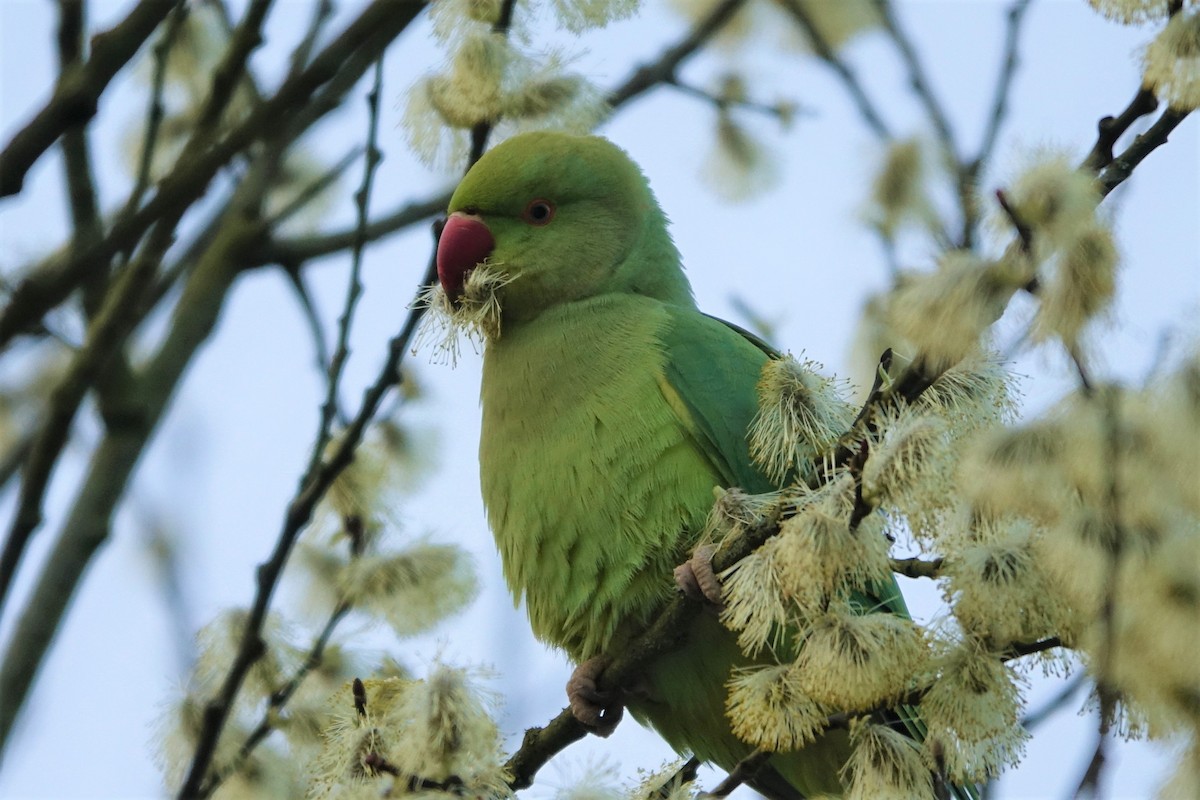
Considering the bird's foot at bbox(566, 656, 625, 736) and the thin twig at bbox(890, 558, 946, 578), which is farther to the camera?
the bird's foot at bbox(566, 656, 625, 736)

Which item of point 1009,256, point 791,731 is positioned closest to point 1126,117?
point 1009,256

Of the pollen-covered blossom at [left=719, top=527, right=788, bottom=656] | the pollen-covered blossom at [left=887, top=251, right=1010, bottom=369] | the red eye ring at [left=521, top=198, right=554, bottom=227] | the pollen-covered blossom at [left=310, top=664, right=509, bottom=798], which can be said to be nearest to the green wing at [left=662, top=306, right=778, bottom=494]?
the red eye ring at [left=521, top=198, right=554, bottom=227]

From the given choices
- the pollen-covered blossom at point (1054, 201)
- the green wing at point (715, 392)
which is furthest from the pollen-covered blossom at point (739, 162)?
the pollen-covered blossom at point (1054, 201)

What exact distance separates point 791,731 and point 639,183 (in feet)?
7.32

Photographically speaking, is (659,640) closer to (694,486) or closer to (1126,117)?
(694,486)

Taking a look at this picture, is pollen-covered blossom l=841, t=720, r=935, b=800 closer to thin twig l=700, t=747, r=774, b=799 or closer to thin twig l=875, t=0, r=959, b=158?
thin twig l=700, t=747, r=774, b=799

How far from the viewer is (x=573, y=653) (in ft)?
11.9

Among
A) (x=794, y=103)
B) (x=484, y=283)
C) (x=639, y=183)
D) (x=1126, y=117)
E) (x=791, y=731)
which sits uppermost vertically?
(x=794, y=103)

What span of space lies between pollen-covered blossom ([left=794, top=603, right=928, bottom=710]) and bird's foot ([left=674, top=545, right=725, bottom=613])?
1.69 feet

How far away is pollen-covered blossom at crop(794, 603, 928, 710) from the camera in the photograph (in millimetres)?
2236

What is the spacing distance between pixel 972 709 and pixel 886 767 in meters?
0.25

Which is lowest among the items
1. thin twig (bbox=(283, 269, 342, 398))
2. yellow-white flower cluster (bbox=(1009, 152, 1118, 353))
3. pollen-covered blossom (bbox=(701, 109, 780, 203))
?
yellow-white flower cluster (bbox=(1009, 152, 1118, 353))

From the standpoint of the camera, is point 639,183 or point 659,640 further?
point 639,183

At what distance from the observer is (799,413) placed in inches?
107
